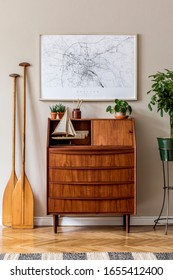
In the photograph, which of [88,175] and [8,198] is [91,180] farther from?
[8,198]

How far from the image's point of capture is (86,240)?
4.75 m

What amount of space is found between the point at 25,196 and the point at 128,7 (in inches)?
79.8

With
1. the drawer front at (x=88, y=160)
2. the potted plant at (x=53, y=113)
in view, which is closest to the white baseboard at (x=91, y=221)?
the drawer front at (x=88, y=160)

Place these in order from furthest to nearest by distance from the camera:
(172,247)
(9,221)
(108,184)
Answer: (9,221) → (108,184) → (172,247)

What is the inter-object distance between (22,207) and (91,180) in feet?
2.44

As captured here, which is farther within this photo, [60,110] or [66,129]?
[60,110]

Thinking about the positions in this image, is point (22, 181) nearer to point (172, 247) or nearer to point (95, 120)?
point (95, 120)

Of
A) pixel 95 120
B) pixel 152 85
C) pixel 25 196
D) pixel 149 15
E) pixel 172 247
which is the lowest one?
pixel 172 247

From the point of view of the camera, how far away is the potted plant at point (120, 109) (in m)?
5.18

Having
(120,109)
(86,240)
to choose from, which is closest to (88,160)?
(120,109)

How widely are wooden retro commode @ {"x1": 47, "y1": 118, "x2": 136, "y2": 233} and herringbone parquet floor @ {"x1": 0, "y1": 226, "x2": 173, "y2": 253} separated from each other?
0.21 metres

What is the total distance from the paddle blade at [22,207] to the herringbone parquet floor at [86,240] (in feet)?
0.29
